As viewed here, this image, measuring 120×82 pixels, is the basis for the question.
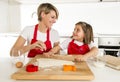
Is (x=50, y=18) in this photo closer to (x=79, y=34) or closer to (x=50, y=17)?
(x=50, y=17)

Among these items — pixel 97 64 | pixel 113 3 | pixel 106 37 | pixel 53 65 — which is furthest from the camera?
pixel 113 3

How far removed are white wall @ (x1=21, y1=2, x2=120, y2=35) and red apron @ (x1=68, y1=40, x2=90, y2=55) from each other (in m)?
1.49

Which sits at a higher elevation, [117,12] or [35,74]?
[117,12]

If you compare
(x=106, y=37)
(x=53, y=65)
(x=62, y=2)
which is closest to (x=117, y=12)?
(x=106, y=37)

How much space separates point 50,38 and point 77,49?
1.00 feet

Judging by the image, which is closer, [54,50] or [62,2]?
[54,50]

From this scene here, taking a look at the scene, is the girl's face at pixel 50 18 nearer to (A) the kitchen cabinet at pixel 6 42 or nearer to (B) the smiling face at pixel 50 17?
(B) the smiling face at pixel 50 17

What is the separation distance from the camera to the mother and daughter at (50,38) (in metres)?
1.62

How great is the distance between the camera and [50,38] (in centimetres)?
182

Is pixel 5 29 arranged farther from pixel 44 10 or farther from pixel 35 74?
pixel 35 74

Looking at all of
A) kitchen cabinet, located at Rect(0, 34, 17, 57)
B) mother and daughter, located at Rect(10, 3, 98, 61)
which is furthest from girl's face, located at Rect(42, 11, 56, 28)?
kitchen cabinet, located at Rect(0, 34, 17, 57)

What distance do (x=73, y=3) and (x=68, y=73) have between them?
7.94 ft

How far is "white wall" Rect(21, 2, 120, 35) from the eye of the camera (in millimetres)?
3180

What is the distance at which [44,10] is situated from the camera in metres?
1.74
